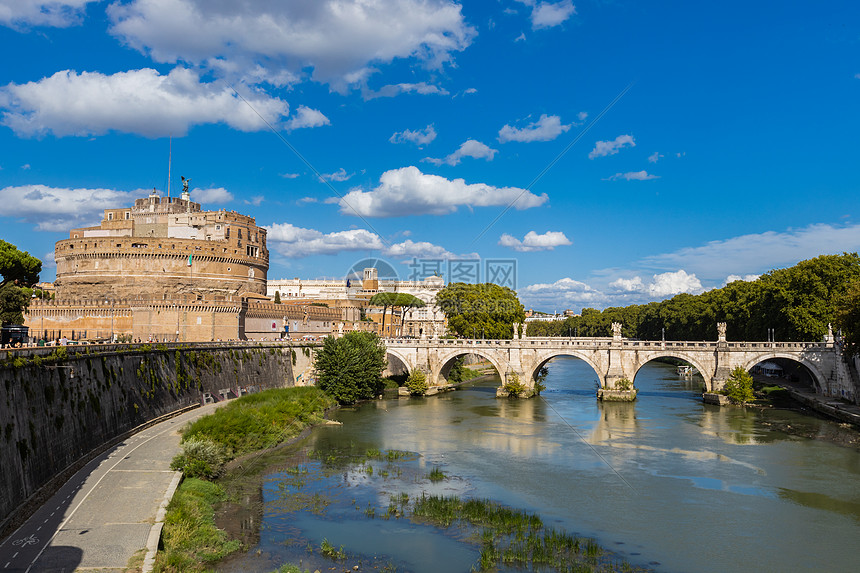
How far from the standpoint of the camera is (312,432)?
38.6 m

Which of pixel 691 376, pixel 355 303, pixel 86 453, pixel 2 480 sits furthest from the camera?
pixel 355 303

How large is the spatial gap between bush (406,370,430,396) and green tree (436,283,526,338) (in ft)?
60.8

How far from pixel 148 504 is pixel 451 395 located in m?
40.1

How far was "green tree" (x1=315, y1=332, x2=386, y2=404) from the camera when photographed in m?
50.5

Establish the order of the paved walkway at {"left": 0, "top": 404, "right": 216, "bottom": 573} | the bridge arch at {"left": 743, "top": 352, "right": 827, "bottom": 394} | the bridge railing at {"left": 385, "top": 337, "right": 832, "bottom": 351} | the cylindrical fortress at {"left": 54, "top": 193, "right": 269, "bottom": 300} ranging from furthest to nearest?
the cylindrical fortress at {"left": 54, "top": 193, "right": 269, "bottom": 300} → the bridge railing at {"left": 385, "top": 337, "right": 832, "bottom": 351} → the bridge arch at {"left": 743, "top": 352, "right": 827, "bottom": 394} → the paved walkway at {"left": 0, "top": 404, "right": 216, "bottom": 573}

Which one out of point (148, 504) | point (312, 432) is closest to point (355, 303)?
point (312, 432)

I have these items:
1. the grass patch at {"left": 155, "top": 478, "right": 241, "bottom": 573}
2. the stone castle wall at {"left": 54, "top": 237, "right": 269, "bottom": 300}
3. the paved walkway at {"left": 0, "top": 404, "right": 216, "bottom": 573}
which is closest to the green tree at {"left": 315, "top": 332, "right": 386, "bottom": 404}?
the stone castle wall at {"left": 54, "top": 237, "right": 269, "bottom": 300}

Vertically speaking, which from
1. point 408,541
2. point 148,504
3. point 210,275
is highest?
point 210,275

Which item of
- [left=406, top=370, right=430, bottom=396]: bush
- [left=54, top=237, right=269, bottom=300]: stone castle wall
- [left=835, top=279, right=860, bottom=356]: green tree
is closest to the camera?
[left=835, top=279, right=860, bottom=356]: green tree

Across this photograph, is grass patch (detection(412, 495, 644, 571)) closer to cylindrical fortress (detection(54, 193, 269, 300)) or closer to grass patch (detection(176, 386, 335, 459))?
grass patch (detection(176, 386, 335, 459))

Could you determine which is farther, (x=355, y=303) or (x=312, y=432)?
(x=355, y=303)

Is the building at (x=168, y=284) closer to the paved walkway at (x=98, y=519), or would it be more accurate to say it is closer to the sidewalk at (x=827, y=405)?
the paved walkway at (x=98, y=519)

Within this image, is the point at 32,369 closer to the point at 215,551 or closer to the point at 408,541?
the point at 215,551

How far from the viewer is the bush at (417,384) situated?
187 ft
